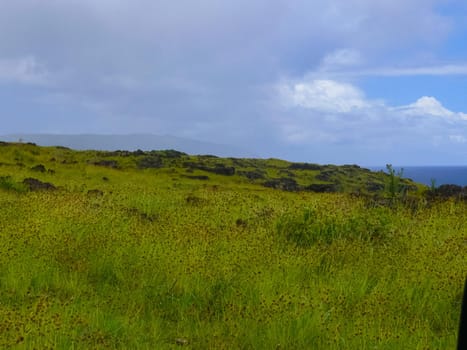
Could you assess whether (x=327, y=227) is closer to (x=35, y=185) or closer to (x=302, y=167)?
(x=35, y=185)

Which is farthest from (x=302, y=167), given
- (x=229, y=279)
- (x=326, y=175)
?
(x=229, y=279)

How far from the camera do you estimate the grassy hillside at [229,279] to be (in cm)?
627

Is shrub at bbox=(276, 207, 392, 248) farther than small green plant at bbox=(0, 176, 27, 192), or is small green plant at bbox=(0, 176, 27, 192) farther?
small green plant at bbox=(0, 176, 27, 192)

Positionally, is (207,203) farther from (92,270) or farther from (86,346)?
(86,346)

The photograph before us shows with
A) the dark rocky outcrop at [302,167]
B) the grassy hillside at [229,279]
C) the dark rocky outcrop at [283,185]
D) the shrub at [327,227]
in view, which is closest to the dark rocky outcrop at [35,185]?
the grassy hillside at [229,279]

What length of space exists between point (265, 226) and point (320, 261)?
127 inches

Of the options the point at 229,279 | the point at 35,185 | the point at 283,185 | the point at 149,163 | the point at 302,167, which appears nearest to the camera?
the point at 229,279

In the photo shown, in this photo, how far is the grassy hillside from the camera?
6.27m

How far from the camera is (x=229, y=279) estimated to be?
806 centimetres

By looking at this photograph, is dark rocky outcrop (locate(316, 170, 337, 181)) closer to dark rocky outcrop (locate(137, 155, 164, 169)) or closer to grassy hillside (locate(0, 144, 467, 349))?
dark rocky outcrop (locate(137, 155, 164, 169))

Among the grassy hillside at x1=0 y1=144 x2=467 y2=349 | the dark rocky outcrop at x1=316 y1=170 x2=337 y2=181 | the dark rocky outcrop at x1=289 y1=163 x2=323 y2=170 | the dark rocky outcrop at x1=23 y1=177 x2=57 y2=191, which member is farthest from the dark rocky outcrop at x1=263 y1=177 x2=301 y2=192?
the grassy hillside at x1=0 y1=144 x2=467 y2=349

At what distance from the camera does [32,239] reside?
980 centimetres

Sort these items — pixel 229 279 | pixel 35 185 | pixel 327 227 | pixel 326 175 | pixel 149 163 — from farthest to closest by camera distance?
1. pixel 326 175
2. pixel 149 163
3. pixel 35 185
4. pixel 327 227
5. pixel 229 279

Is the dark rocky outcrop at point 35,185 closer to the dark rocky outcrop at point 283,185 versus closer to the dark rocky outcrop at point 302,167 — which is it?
the dark rocky outcrop at point 283,185
